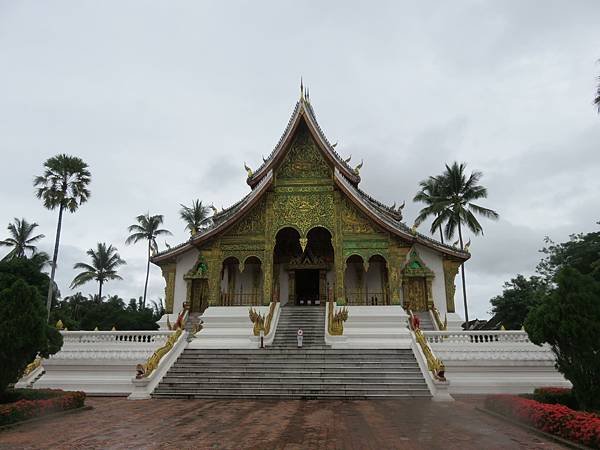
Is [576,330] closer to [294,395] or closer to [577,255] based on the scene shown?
[294,395]

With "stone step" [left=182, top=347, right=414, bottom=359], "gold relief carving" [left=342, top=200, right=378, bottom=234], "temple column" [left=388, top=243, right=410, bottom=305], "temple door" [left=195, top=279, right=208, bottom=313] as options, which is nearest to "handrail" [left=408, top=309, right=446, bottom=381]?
"stone step" [left=182, top=347, right=414, bottom=359]

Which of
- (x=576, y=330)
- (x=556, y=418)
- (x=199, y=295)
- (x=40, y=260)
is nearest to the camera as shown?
(x=556, y=418)

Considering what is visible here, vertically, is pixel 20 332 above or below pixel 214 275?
below

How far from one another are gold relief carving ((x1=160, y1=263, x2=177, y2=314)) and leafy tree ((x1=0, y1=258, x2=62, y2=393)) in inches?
→ 425

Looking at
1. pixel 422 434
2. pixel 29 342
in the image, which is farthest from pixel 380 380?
pixel 29 342

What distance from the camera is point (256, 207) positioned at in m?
17.9

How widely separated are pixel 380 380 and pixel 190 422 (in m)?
5.44

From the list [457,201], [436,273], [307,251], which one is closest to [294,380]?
[307,251]

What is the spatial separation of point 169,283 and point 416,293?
37.4 feet

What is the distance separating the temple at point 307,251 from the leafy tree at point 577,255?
813 cm

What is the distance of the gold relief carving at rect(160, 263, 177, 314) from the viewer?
767 inches

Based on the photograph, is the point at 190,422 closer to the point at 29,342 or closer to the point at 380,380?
the point at 29,342

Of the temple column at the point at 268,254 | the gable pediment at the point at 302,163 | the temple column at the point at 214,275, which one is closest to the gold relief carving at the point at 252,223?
the temple column at the point at 268,254

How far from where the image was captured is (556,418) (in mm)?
6098
